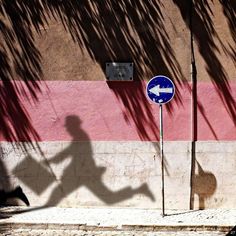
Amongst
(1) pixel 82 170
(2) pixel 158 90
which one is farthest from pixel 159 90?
(1) pixel 82 170

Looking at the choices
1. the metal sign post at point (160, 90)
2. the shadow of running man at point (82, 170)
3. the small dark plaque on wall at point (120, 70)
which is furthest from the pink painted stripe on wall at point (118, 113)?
the metal sign post at point (160, 90)

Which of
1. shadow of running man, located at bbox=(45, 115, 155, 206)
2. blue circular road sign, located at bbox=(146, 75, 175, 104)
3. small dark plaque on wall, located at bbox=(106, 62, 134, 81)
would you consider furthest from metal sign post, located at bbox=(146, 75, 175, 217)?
shadow of running man, located at bbox=(45, 115, 155, 206)

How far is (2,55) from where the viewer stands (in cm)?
1184

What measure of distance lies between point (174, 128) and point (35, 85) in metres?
3.05

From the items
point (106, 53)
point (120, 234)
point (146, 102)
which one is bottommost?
point (120, 234)

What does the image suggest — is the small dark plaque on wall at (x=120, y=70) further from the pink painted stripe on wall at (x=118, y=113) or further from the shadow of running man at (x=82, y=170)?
the shadow of running man at (x=82, y=170)

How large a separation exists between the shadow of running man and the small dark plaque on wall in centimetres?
119

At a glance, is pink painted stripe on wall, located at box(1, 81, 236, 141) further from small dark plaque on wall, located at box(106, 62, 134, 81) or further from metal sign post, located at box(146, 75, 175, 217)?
metal sign post, located at box(146, 75, 175, 217)

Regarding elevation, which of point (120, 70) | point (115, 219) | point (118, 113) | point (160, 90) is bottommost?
point (115, 219)

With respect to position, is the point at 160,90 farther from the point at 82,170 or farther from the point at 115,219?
the point at 115,219

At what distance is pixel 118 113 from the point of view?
11750 millimetres

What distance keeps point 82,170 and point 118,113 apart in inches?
56.0

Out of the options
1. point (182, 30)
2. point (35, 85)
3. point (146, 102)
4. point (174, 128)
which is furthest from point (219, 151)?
point (35, 85)

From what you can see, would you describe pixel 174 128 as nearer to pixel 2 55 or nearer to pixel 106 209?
pixel 106 209
